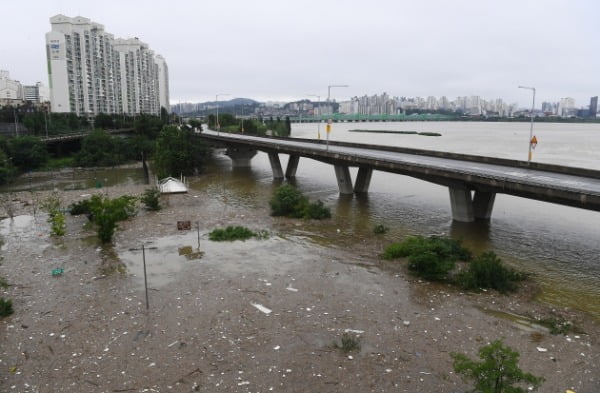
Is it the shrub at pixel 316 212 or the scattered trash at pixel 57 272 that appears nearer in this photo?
the scattered trash at pixel 57 272

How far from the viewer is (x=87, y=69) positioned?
131875 mm

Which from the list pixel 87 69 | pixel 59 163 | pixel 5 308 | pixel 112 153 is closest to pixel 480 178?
pixel 5 308

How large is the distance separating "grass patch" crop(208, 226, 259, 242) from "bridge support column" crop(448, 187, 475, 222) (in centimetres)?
1253

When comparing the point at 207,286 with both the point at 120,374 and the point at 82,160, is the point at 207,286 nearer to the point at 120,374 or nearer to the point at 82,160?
the point at 120,374

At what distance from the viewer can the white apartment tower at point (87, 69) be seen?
12406cm

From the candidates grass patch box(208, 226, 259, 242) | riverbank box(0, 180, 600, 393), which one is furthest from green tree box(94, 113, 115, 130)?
riverbank box(0, 180, 600, 393)

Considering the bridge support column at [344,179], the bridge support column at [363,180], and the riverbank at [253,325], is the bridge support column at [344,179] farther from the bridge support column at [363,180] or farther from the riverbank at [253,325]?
the riverbank at [253,325]

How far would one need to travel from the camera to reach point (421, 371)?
11.1 metres

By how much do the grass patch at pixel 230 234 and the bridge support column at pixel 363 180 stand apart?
17585mm

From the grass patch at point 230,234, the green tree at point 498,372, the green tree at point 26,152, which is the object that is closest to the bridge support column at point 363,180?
the grass patch at point 230,234

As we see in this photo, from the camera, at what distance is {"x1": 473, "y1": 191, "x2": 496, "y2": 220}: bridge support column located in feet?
95.7

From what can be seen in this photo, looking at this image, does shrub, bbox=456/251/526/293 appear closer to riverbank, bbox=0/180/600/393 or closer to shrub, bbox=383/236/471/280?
riverbank, bbox=0/180/600/393

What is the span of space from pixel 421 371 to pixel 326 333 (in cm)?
300

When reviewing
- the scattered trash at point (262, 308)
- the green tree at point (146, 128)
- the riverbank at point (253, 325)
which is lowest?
the riverbank at point (253, 325)
